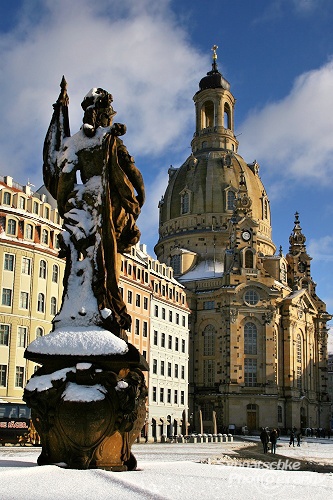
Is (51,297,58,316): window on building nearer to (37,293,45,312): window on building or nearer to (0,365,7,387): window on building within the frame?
(37,293,45,312): window on building

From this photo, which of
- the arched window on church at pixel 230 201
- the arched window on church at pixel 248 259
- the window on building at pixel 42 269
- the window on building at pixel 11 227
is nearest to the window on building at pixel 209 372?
the arched window on church at pixel 248 259

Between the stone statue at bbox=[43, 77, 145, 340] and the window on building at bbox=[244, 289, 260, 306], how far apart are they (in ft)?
292

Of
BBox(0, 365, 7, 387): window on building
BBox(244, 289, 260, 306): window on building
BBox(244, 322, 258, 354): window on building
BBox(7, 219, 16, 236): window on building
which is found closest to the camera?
BBox(0, 365, 7, 387): window on building

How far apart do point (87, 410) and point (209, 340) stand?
94422 millimetres

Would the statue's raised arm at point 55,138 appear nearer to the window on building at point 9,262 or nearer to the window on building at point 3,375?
the window on building at point 3,375

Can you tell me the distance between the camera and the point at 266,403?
326 ft

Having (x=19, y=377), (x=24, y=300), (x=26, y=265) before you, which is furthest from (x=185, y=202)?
(x=19, y=377)

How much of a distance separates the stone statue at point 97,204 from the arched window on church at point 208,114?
4652 inches

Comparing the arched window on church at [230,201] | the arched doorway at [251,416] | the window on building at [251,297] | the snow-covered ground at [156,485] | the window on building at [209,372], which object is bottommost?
the arched doorway at [251,416]

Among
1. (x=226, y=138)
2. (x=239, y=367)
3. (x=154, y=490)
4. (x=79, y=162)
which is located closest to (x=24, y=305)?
(x=79, y=162)

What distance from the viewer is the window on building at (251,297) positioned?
103m

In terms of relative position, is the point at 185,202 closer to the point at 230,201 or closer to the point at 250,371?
the point at 230,201

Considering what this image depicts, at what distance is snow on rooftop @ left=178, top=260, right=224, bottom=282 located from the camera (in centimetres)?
11012

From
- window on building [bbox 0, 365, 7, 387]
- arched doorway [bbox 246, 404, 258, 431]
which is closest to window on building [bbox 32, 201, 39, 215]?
window on building [bbox 0, 365, 7, 387]
